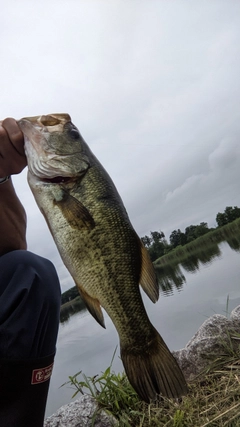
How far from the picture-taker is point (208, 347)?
3.43 m

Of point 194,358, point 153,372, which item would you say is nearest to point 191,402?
point 194,358

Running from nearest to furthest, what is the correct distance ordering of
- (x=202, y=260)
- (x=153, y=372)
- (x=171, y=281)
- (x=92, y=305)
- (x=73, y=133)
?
(x=153, y=372) → (x=92, y=305) → (x=73, y=133) → (x=171, y=281) → (x=202, y=260)

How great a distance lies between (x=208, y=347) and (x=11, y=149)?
2.68 meters

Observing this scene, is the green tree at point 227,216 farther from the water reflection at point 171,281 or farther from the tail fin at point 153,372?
the tail fin at point 153,372

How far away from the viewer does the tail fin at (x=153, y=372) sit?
1.84m

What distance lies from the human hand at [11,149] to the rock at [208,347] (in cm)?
252

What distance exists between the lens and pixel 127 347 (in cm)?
202

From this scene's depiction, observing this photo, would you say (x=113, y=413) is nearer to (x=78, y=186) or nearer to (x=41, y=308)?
(x=41, y=308)

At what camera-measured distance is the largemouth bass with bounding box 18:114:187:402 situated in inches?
76.0

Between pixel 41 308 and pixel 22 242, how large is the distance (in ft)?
2.79

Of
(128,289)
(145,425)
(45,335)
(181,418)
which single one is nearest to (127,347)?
(128,289)

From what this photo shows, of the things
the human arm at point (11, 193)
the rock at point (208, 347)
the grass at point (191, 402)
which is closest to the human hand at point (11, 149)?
the human arm at point (11, 193)

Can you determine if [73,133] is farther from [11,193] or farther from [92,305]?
[92,305]

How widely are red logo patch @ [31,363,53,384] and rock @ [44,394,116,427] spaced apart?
0.87 metres
